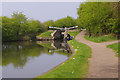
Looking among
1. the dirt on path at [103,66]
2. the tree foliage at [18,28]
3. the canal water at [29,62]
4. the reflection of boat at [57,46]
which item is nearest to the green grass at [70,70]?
the dirt on path at [103,66]

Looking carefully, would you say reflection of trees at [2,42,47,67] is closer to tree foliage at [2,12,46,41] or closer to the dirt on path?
the dirt on path

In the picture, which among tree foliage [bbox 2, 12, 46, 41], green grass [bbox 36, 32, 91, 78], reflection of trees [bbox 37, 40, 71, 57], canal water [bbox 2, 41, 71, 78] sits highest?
tree foliage [bbox 2, 12, 46, 41]

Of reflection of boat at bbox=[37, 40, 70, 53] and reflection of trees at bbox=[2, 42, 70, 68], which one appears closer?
reflection of trees at bbox=[2, 42, 70, 68]

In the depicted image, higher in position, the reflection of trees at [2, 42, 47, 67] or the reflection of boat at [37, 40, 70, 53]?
the reflection of boat at [37, 40, 70, 53]

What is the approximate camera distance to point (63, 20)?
65.1 metres

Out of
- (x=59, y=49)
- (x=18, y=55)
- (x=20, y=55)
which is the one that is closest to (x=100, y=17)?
(x=59, y=49)

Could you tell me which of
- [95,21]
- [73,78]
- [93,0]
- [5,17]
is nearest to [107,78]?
[73,78]

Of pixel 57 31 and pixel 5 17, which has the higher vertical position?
pixel 5 17

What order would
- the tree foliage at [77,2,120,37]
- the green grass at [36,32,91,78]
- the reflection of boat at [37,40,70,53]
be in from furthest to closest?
1. the tree foliage at [77,2,120,37]
2. the reflection of boat at [37,40,70,53]
3. the green grass at [36,32,91,78]

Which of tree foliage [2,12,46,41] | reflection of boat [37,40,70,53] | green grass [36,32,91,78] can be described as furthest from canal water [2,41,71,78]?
tree foliage [2,12,46,41]

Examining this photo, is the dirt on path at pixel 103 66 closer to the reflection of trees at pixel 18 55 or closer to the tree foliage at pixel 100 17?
the reflection of trees at pixel 18 55

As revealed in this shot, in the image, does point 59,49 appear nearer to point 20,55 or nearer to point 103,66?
point 20,55

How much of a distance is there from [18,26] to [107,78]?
48468mm

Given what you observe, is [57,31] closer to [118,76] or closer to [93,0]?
[93,0]
